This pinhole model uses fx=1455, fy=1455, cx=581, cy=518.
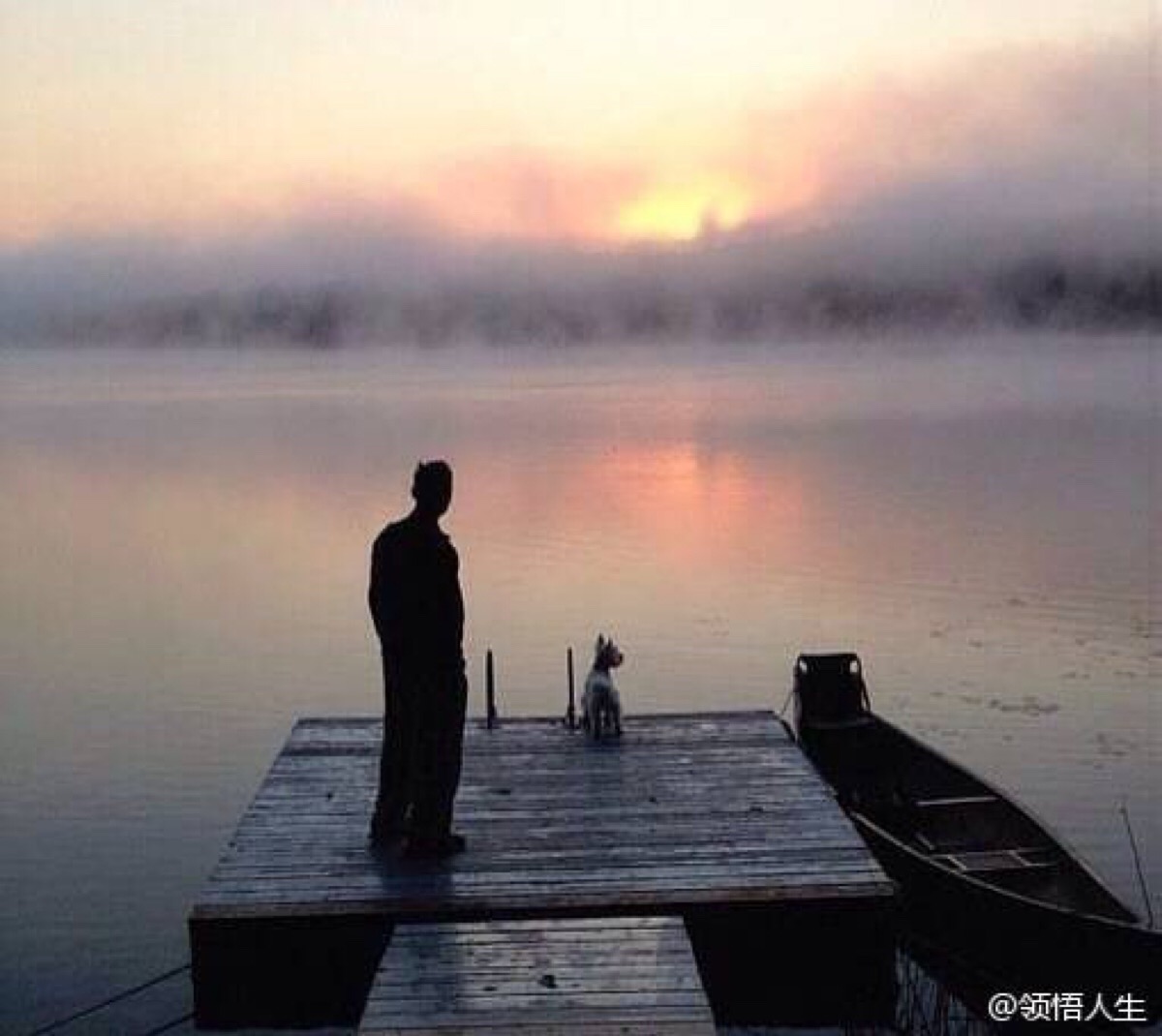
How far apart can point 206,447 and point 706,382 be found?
126 metres

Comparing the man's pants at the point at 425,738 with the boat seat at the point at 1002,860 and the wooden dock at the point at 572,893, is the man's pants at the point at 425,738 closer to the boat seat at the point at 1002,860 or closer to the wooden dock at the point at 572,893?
the wooden dock at the point at 572,893

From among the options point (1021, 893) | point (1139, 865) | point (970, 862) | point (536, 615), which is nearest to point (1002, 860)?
point (970, 862)

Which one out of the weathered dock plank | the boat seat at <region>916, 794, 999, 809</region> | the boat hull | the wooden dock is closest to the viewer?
the weathered dock plank

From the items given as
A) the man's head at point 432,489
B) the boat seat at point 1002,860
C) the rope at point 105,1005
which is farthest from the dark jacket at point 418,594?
the boat seat at point 1002,860

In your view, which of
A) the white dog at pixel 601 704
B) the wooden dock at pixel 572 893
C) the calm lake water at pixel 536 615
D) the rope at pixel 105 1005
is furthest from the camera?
the calm lake water at pixel 536 615

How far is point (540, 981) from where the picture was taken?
25.7ft

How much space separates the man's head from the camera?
984 centimetres

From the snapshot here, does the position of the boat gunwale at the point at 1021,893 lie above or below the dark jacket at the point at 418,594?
below

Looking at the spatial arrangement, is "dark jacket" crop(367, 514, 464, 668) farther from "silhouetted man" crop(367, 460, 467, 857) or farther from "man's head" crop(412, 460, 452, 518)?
"man's head" crop(412, 460, 452, 518)

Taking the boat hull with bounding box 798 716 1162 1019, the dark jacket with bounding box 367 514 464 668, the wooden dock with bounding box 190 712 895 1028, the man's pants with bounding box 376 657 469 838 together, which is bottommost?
the boat hull with bounding box 798 716 1162 1019

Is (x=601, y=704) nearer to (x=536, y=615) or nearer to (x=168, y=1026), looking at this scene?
(x=168, y=1026)

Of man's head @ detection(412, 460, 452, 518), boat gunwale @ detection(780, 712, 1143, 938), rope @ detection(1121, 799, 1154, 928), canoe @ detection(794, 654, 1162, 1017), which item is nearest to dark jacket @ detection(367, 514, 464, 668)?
man's head @ detection(412, 460, 452, 518)

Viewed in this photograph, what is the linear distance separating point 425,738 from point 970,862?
5.81 metres

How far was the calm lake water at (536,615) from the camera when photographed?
17.0 metres
